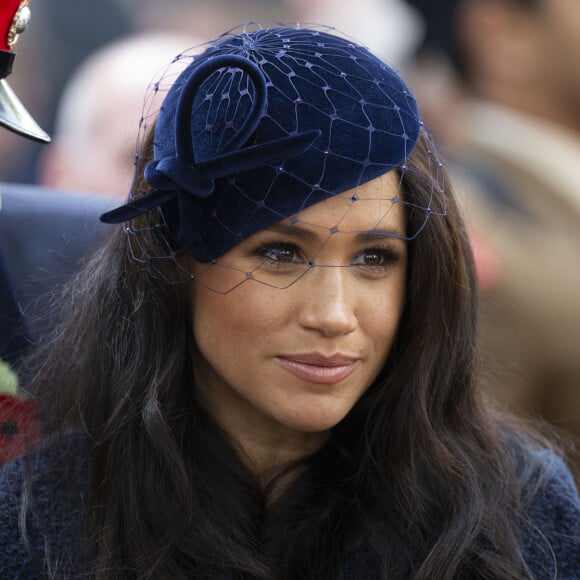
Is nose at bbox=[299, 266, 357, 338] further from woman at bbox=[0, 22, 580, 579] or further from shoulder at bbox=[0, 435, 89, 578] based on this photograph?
shoulder at bbox=[0, 435, 89, 578]

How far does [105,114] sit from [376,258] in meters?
1.82

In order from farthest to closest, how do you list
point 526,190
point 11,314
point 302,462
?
point 526,190
point 11,314
point 302,462

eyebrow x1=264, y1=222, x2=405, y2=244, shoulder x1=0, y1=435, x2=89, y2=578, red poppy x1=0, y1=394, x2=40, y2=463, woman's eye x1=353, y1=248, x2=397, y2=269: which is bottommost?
shoulder x1=0, y1=435, x2=89, y2=578

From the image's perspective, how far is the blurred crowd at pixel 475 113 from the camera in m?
3.54

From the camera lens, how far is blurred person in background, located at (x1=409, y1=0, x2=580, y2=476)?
3527 mm

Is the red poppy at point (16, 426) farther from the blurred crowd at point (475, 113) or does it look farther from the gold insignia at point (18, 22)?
the blurred crowd at point (475, 113)

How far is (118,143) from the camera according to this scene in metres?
4.01

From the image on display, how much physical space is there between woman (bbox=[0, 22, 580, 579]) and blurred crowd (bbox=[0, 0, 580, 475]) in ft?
1.39

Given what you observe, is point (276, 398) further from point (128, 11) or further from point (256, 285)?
point (128, 11)

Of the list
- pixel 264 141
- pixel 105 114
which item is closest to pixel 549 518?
pixel 264 141

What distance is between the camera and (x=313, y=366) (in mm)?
2518

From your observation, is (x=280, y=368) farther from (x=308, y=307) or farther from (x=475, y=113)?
(x=475, y=113)

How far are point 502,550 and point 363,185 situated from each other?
34.1 inches

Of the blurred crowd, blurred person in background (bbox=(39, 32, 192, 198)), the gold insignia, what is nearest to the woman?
the gold insignia
